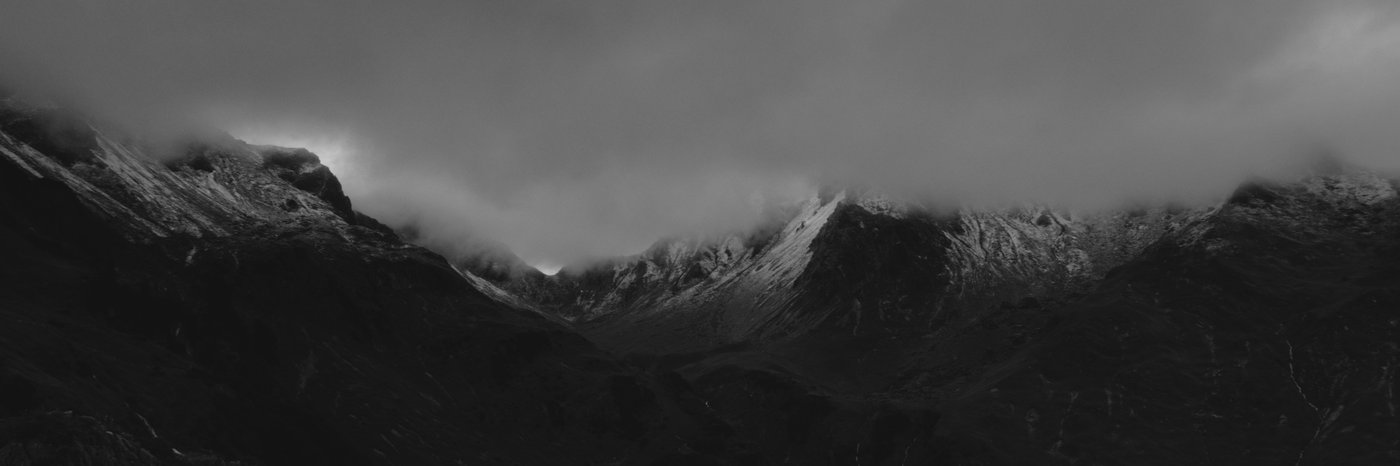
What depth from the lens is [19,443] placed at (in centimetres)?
17950

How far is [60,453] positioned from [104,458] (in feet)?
35.8

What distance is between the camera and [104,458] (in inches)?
7559

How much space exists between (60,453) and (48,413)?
1868 cm

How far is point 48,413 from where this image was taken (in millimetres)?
196375

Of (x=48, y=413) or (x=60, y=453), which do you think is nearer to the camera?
(x=60, y=453)

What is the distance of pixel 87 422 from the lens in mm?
199875

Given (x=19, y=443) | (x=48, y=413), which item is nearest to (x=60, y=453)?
(x=19, y=443)

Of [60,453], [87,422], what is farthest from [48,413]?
[60,453]

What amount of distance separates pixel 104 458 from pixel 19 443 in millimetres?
15207

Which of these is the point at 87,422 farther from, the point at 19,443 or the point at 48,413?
the point at 19,443

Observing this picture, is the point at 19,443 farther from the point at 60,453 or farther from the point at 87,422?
the point at 87,422

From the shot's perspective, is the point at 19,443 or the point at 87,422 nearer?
the point at 19,443

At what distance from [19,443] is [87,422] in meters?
20.4
